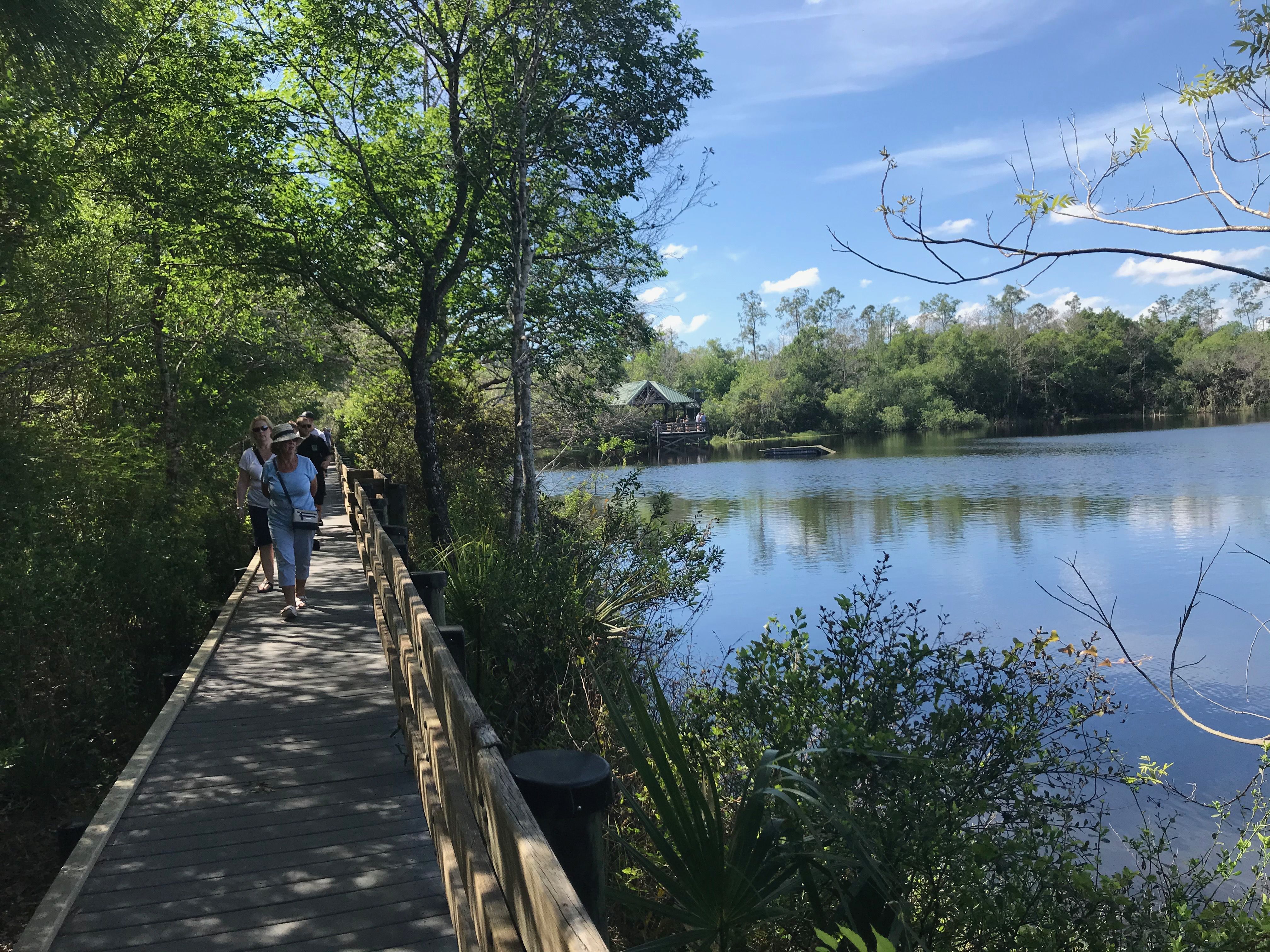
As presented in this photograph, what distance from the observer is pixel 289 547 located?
7.57 metres

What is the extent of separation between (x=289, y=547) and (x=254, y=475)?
1172mm

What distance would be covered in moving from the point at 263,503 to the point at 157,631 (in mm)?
2013

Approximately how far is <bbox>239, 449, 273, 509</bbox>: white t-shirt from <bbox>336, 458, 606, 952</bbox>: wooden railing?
11.4 ft

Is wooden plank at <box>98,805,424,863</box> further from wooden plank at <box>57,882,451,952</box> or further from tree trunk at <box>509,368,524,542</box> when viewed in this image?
tree trunk at <box>509,368,524,542</box>

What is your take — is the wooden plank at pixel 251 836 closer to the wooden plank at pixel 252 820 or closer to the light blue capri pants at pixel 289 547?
the wooden plank at pixel 252 820

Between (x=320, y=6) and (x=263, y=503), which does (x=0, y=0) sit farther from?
(x=320, y=6)

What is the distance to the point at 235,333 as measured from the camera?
15.4 metres

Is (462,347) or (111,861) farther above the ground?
(462,347)

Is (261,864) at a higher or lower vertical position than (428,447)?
lower

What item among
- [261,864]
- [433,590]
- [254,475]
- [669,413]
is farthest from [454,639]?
[669,413]

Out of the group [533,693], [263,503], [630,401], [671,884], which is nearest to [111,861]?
[671,884]

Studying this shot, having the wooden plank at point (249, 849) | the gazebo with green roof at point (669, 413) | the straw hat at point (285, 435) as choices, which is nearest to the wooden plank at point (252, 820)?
the wooden plank at point (249, 849)

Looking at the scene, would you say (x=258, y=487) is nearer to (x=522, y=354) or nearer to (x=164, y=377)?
(x=522, y=354)

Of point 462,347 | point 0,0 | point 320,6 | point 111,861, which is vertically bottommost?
point 111,861
